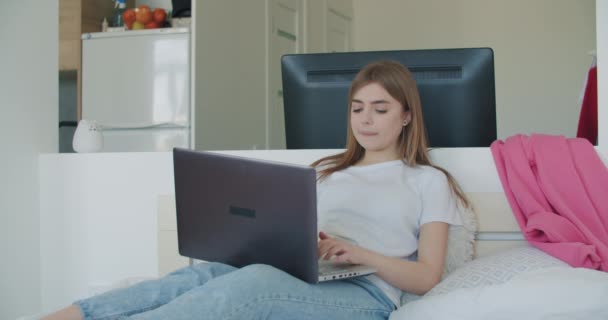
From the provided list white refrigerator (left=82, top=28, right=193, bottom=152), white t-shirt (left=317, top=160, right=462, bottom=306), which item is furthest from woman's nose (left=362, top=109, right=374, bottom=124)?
white refrigerator (left=82, top=28, right=193, bottom=152)

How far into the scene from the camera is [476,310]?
119 centimetres

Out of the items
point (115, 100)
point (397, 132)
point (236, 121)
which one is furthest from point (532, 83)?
point (397, 132)

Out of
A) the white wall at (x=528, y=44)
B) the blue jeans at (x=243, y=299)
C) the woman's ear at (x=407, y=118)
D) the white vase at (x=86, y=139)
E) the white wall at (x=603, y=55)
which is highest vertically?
the white wall at (x=528, y=44)

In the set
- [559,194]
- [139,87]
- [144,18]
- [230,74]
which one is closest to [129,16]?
[144,18]

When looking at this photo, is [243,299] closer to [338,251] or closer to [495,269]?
[338,251]

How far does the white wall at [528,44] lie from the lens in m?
4.07

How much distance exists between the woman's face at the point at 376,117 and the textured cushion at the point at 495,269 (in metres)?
0.36

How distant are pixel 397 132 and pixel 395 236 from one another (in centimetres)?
26

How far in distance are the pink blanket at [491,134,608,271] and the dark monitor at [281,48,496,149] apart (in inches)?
5.6

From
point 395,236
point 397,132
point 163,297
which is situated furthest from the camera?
point 397,132

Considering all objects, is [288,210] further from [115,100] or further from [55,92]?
[115,100]

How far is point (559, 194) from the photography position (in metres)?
1.50

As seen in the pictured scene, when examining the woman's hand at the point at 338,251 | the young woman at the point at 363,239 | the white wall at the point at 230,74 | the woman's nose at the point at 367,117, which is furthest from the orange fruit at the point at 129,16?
the woman's hand at the point at 338,251

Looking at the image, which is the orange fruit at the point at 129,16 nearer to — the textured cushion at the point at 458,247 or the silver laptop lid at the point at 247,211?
the silver laptop lid at the point at 247,211
